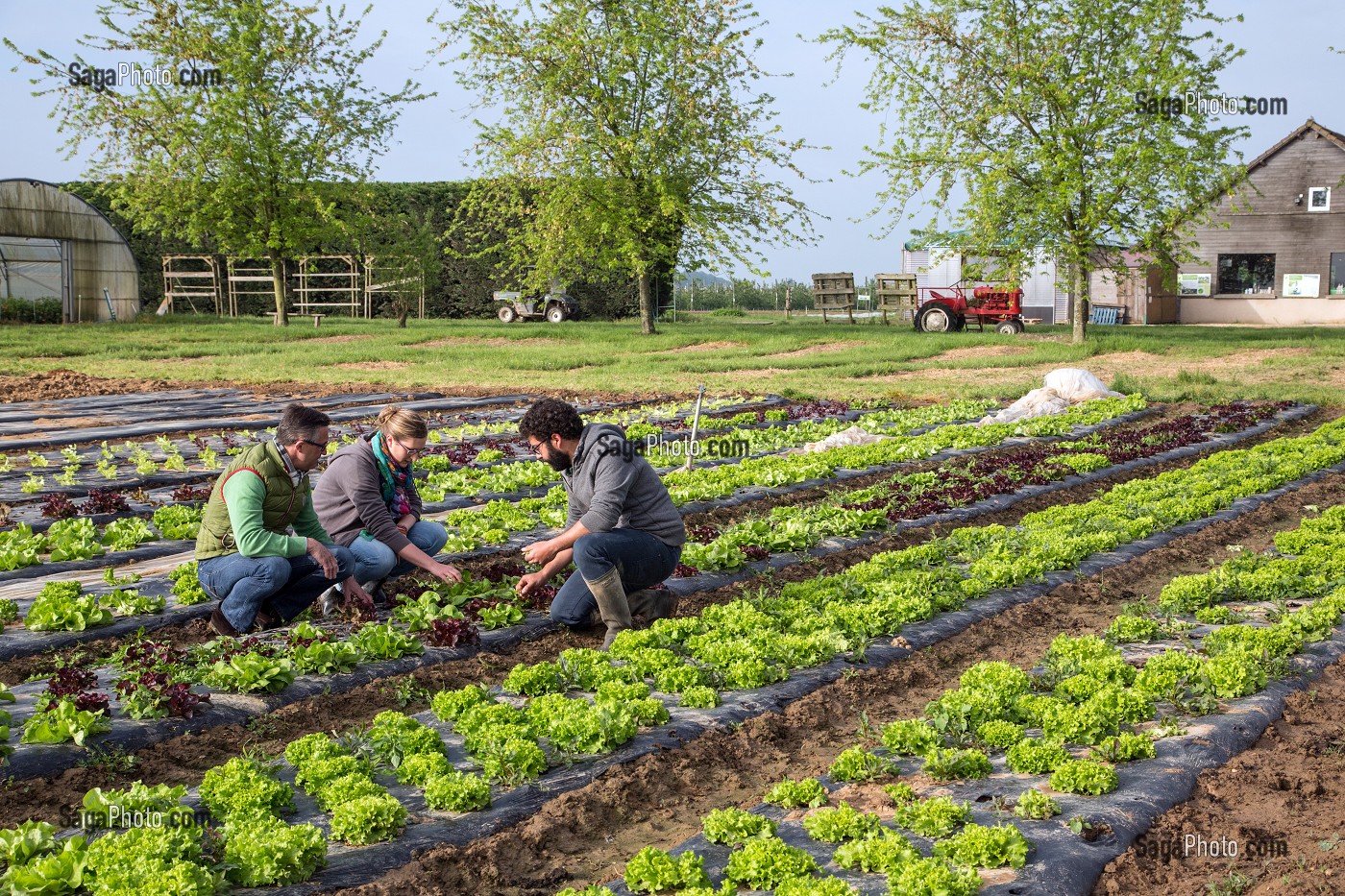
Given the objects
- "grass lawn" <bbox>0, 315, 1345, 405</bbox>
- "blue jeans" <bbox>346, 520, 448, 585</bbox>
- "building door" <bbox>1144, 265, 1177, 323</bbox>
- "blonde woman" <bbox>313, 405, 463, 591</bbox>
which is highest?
"building door" <bbox>1144, 265, 1177, 323</bbox>

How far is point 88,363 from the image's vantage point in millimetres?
25250

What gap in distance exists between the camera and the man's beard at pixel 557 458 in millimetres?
6934

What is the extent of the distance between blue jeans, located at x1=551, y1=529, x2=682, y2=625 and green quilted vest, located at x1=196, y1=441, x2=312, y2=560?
1816 millimetres

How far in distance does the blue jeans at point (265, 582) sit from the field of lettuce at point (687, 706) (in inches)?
7.6

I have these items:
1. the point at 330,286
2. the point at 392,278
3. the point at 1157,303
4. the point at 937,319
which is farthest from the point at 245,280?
the point at 1157,303

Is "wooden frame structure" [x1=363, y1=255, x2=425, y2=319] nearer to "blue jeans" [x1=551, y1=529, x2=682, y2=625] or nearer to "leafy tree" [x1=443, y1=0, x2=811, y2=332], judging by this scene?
"leafy tree" [x1=443, y1=0, x2=811, y2=332]

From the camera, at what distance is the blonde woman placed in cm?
731

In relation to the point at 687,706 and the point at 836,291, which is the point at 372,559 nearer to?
the point at 687,706

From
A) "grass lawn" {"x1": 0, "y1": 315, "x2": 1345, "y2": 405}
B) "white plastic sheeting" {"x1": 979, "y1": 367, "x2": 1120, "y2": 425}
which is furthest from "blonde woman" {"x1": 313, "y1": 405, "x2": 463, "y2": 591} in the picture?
"grass lawn" {"x1": 0, "y1": 315, "x2": 1345, "y2": 405}

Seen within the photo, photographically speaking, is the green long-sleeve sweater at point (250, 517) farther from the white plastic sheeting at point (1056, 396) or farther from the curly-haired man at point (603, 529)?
the white plastic sheeting at point (1056, 396)

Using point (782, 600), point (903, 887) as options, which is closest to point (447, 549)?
point (782, 600)

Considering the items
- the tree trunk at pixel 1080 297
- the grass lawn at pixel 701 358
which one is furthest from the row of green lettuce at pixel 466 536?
the tree trunk at pixel 1080 297

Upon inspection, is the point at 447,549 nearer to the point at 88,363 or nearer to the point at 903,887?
the point at 903,887

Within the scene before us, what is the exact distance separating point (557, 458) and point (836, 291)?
36411mm
